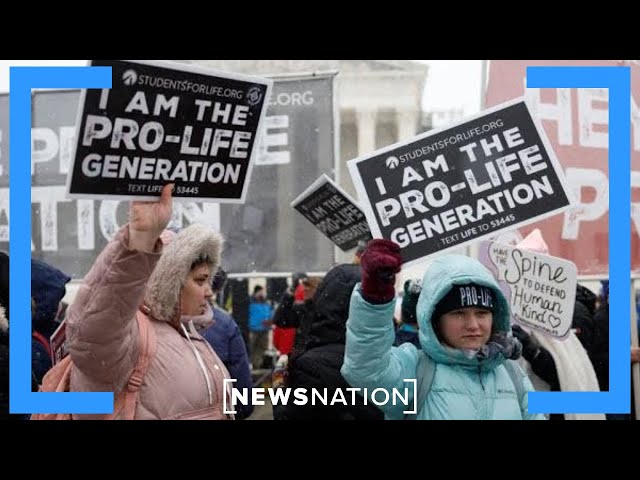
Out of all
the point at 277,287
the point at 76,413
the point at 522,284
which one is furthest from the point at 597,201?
the point at 277,287

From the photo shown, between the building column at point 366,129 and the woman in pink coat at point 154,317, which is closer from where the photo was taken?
the woman in pink coat at point 154,317

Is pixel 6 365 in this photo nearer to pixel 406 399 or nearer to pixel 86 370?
pixel 86 370

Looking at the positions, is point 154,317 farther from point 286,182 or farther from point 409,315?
point 286,182

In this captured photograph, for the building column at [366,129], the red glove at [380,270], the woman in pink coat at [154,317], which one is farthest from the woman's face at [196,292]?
Answer: the building column at [366,129]

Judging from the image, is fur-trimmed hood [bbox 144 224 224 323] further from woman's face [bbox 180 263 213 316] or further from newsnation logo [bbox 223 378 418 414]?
newsnation logo [bbox 223 378 418 414]

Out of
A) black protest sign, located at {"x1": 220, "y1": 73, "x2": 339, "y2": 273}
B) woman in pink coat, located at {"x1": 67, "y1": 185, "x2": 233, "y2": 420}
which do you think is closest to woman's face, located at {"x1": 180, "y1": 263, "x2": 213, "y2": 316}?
woman in pink coat, located at {"x1": 67, "y1": 185, "x2": 233, "y2": 420}

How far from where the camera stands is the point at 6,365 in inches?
108

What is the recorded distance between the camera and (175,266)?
253cm

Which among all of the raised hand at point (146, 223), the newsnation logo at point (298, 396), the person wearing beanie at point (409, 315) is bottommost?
the newsnation logo at point (298, 396)

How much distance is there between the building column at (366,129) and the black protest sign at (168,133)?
130 inches

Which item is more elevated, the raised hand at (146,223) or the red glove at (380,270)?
the raised hand at (146,223)

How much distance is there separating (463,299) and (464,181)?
505 millimetres

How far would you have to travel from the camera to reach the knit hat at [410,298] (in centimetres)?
302

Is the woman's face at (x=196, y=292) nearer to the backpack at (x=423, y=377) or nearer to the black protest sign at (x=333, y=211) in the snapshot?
the backpack at (x=423, y=377)
